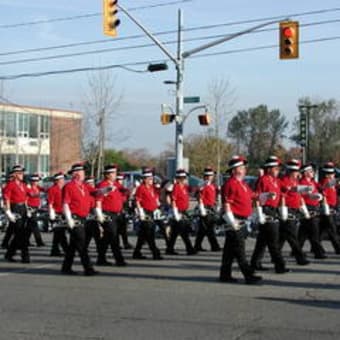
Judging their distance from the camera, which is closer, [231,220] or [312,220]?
[231,220]

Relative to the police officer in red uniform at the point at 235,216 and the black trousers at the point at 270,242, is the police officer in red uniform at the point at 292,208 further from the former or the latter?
the police officer in red uniform at the point at 235,216

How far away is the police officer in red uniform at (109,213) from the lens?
48.6 ft

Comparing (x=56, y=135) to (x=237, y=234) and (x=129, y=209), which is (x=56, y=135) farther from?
(x=237, y=234)

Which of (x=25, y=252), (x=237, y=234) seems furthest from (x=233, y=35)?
(x=237, y=234)

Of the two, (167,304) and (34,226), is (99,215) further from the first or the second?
(34,226)

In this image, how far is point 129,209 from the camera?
826 inches

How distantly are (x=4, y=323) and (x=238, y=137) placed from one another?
273 feet

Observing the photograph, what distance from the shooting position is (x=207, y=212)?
1808 cm

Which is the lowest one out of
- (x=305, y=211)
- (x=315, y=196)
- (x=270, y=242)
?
(x=270, y=242)

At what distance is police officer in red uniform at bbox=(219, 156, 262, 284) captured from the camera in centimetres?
1220

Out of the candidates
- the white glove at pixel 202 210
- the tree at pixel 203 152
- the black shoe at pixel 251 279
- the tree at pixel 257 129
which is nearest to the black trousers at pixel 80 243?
the black shoe at pixel 251 279

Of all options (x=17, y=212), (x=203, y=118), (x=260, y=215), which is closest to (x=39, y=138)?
(x=203, y=118)

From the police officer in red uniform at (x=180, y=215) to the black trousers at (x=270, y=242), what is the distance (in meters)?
4.05

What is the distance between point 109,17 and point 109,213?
847 cm
